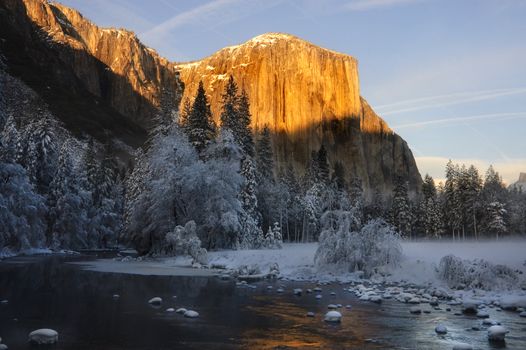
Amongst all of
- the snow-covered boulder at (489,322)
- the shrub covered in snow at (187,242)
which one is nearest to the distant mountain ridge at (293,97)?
the shrub covered in snow at (187,242)

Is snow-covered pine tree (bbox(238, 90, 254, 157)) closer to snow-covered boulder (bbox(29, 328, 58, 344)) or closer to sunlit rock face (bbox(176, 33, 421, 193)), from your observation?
snow-covered boulder (bbox(29, 328, 58, 344))

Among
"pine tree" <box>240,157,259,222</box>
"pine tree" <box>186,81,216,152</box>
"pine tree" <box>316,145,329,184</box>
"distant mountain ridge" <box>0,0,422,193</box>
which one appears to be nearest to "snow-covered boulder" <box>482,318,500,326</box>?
"pine tree" <box>240,157,259,222</box>

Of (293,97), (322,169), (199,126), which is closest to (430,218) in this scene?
(322,169)

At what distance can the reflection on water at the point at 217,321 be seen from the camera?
33.6 ft

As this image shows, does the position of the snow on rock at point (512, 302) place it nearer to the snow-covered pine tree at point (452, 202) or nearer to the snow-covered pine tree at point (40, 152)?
the snow-covered pine tree at point (40, 152)

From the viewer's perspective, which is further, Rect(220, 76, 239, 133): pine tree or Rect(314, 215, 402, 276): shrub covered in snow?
Rect(220, 76, 239, 133): pine tree

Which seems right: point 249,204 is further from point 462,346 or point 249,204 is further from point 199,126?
point 462,346

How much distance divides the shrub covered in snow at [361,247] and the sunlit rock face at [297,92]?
117 metres

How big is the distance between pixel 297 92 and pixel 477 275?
13861 centimetres

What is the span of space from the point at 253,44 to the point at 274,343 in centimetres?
15504

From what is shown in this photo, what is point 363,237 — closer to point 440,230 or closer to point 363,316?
point 363,316

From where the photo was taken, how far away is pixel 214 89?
496 ft

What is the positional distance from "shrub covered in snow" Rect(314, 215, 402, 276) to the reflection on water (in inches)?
206

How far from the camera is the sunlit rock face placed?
152m
